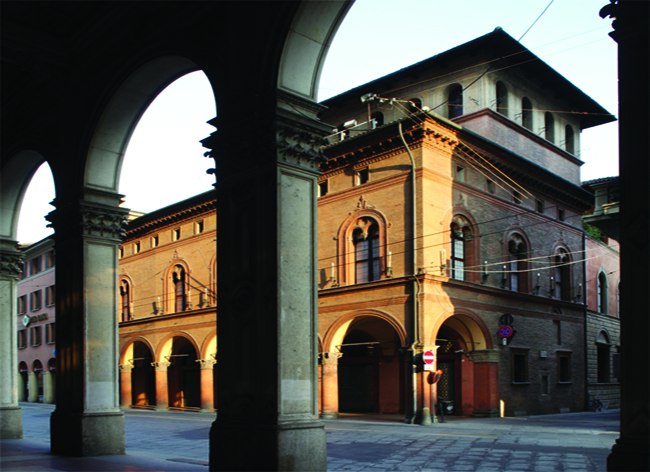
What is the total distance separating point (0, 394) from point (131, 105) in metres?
6.97

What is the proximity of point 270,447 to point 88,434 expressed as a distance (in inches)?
190

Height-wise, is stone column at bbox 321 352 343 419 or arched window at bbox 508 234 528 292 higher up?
arched window at bbox 508 234 528 292

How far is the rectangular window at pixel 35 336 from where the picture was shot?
5040 centimetres

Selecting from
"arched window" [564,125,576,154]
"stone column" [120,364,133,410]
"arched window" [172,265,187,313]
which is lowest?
"stone column" [120,364,133,410]

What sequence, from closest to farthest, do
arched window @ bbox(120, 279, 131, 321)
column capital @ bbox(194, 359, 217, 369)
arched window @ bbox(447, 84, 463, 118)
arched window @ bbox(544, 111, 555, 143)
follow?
arched window @ bbox(447, 84, 463, 118) < column capital @ bbox(194, 359, 217, 369) < arched window @ bbox(544, 111, 555, 143) < arched window @ bbox(120, 279, 131, 321)

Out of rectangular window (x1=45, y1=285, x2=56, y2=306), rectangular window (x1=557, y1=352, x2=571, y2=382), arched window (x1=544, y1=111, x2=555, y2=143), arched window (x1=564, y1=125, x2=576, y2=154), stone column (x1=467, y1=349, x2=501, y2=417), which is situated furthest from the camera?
rectangular window (x1=45, y1=285, x2=56, y2=306)

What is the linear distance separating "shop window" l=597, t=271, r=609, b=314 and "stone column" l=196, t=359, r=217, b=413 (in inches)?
781

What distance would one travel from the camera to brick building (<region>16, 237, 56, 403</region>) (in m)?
48.4

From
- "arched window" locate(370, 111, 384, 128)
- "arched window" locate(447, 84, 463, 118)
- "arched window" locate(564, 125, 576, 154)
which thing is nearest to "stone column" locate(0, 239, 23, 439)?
"arched window" locate(370, 111, 384, 128)

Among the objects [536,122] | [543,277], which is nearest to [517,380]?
[543,277]

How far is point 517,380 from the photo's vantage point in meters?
26.2

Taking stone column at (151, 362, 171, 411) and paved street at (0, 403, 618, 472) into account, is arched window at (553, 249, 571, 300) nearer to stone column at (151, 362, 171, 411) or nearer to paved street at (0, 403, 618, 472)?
paved street at (0, 403, 618, 472)

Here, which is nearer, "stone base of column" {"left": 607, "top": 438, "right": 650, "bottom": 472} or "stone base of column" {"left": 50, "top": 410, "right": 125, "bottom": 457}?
"stone base of column" {"left": 607, "top": 438, "right": 650, "bottom": 472}

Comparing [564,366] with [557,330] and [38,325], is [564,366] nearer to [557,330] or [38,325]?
[557,330]
